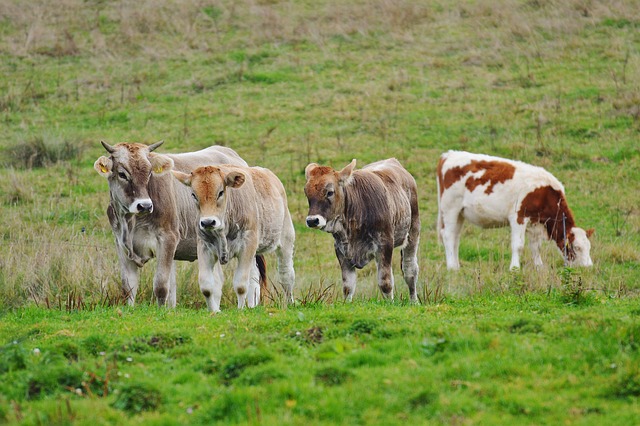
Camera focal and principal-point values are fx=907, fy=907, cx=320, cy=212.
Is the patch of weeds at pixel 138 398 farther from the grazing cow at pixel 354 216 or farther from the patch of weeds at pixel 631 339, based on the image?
the grazing cow at pixel 354 216

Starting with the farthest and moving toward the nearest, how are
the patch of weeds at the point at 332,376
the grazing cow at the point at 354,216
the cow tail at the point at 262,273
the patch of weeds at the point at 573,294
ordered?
the cow tail at the point at 262,273
the grazing cow at the point at 354,216
the patch of weeds at the point at 573,294
the patch of weeds at the point at 332,376

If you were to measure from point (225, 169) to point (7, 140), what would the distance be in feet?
42.8

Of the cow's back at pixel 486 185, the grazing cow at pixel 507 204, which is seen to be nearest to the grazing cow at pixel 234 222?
the grazing cow at pixel 507 204

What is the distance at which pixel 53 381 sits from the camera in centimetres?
713

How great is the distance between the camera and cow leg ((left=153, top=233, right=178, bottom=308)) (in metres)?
11.5

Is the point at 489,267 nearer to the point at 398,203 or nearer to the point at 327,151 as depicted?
the point at 398,203

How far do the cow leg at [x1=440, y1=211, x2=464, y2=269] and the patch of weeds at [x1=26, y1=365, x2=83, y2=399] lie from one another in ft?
33.6

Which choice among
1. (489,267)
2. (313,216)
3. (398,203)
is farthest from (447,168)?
(313,216)

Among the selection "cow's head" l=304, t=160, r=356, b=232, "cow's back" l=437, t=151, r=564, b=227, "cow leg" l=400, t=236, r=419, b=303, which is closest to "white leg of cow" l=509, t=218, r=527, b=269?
"cow's back" l=437, t=151, r=564, b=227

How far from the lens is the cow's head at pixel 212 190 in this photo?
1074 centimetres

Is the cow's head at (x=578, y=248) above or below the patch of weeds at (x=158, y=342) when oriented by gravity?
below

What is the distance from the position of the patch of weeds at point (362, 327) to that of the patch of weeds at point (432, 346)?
66 centimetres

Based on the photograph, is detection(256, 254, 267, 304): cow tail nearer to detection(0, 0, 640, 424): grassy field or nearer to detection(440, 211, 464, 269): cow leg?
detection(0, 0, 640, 424): grassy field

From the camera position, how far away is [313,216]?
37.8 ft
